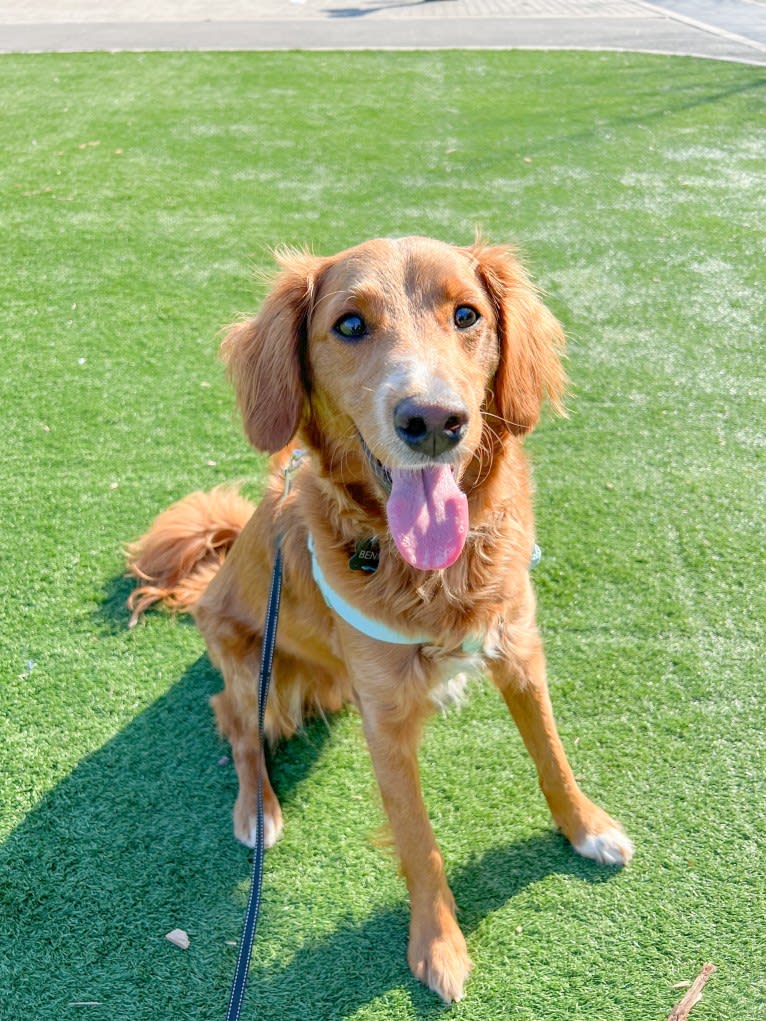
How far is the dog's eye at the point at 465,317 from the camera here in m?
2.31

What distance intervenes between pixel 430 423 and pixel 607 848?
155 cm

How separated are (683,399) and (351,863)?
3.00 metres

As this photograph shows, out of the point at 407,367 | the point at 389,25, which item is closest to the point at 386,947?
the point at 407,367

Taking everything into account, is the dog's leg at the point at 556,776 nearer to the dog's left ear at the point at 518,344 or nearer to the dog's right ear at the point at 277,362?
the dog's left ear at the point at 518,344

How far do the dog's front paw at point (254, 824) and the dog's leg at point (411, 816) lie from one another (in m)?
0.50

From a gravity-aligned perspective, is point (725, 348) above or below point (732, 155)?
below

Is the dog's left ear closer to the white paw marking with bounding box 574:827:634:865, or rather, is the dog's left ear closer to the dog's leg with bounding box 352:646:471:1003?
the dog's leg with bounding box 352:646:471:1003

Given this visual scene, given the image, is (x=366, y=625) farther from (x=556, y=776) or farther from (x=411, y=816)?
(x=556, y=776)

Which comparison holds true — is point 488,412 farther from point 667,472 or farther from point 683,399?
point 683,399

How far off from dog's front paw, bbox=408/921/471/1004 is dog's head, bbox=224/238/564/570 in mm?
1109

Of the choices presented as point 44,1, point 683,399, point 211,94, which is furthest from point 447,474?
point 44,1

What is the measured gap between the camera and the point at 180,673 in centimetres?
328

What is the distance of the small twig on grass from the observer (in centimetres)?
218

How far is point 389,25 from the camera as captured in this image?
1330 centimetres
